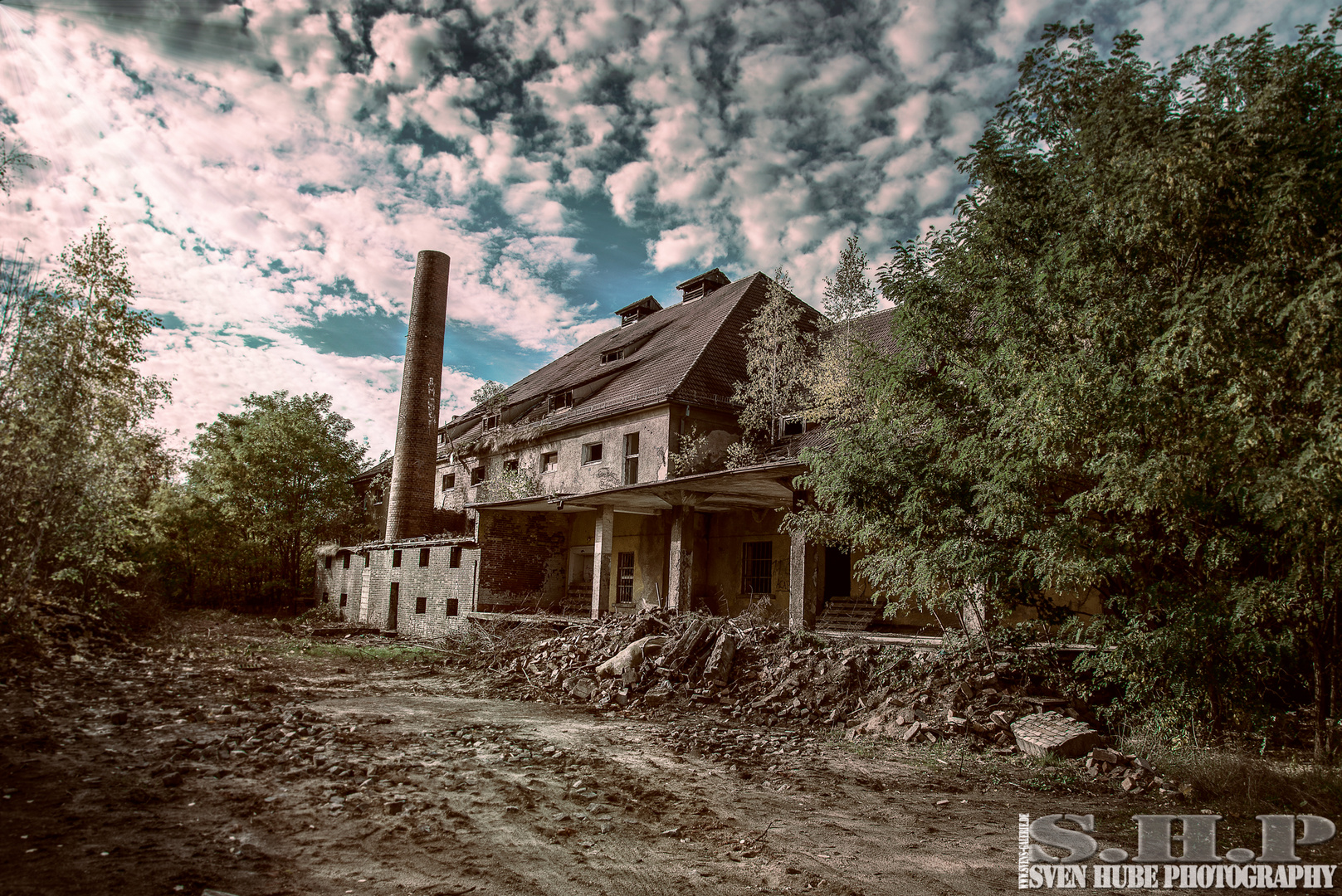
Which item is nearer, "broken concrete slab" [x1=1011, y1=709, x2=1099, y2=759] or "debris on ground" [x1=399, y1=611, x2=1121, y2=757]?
"broken concrete slab" [x1=1011, y1=709, x2=1099, y2=759]

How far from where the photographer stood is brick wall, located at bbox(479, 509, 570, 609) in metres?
20.7

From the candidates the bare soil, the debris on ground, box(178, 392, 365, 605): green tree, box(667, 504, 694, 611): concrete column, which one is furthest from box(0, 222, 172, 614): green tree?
box(178, 392, 365, 605): green tree

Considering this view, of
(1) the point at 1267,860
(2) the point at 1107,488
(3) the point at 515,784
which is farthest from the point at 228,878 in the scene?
(2) the point at 1107,488

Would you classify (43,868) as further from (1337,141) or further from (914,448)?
(1337,141)

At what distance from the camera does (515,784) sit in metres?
6.44

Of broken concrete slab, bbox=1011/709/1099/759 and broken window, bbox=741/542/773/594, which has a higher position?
broken window, bbox=741/542/773/594

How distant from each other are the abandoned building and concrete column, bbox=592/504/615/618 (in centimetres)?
4

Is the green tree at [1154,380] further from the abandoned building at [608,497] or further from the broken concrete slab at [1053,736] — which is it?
the abandoned building at [608,497]

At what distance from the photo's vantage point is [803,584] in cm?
1344

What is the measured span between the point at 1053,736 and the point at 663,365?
1654cm

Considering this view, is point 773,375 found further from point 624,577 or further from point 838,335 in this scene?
A: point 624,577

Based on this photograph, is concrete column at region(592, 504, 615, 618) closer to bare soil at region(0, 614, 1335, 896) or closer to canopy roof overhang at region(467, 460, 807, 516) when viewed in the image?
canopy roof overhang at region(467, 460, 807, 516)

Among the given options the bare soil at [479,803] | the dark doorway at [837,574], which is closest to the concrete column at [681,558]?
the dark doorway at [837,574]

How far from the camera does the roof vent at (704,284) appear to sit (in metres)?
28.4
